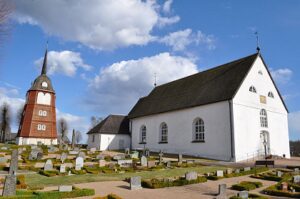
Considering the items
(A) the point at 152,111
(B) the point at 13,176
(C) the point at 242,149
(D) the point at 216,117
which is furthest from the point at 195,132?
(B) the point at 13,176

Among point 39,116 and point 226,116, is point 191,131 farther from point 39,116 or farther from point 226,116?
point 39,116

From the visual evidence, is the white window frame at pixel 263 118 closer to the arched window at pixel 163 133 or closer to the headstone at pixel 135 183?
the arched window at pixel 163 133

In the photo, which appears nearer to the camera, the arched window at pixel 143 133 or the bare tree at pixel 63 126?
the arched window at pixel 143 133

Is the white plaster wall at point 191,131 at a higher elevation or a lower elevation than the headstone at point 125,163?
higher

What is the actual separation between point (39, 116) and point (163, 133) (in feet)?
80.9

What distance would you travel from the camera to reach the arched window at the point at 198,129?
2741 centimetres

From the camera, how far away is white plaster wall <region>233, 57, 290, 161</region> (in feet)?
80.3

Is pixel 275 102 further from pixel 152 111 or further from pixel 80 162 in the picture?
pixel 80 162

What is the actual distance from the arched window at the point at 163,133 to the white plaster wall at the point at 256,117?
31.4 feet

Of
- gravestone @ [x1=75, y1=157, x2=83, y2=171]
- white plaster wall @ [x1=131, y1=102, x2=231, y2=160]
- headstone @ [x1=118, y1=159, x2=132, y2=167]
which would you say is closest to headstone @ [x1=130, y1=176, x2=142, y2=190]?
gravestone @ [x1=75, y1=157, x2=83, y2=171]

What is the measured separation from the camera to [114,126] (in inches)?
1549

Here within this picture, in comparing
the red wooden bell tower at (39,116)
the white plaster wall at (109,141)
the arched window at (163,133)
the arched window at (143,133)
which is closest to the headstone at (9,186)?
the arched window at (163,133)

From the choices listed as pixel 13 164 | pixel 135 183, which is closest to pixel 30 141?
pixel 13 164

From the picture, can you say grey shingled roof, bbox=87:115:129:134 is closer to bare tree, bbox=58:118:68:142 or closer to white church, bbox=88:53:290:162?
white church, bbox=88:53:290:162
